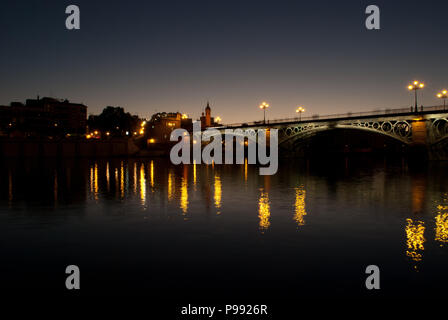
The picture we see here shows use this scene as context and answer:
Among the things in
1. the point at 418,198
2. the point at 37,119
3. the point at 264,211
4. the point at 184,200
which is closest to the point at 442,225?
the point at 264,211

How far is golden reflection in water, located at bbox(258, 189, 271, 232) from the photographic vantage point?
54.5 ft

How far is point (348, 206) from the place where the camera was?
71.5 feet

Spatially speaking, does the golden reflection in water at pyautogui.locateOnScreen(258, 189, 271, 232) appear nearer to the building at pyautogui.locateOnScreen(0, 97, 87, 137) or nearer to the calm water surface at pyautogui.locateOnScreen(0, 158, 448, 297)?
the calm water surface at pyautogui.locateOnScreen(0, 158, 448, 297)

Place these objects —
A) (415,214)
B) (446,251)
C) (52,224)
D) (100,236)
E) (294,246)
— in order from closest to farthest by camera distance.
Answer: (446,251) < (294,246) < (100,236) < (52,224) < (415,214)

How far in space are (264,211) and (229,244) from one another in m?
7.23

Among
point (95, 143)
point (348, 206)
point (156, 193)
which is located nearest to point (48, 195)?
point (156, 193)

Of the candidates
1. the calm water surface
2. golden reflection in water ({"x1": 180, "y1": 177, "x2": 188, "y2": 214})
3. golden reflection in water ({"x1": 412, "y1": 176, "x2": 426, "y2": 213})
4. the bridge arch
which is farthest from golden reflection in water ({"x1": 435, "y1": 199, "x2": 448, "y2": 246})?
the bridge arch

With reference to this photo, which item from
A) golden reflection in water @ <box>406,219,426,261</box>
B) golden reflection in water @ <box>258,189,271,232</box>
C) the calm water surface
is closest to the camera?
the calm water surface

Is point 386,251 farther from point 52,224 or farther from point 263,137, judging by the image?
point 263,137

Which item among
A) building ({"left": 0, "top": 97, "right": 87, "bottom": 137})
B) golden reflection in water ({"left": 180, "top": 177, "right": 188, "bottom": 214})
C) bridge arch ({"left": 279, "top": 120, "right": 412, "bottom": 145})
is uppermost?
building ({"left": 0, "top": 97, "right": 87, "bottom": 137})

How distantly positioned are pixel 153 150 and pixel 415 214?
103 metres

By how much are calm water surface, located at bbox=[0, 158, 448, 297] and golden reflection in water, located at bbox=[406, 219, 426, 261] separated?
0.14 feet
